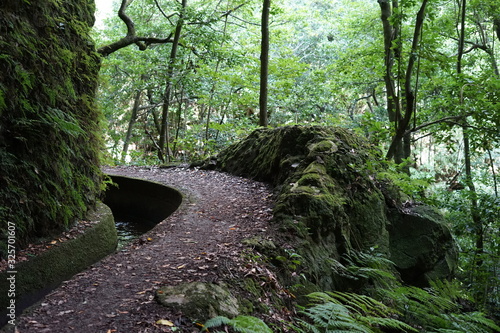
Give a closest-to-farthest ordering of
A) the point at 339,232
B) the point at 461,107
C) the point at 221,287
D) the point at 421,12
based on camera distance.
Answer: the point at 221,287 < the point at 339,232 < the point at 421,12 < the point at 461,107

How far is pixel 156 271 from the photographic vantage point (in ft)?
12.6

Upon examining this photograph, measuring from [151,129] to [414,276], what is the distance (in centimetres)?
1889

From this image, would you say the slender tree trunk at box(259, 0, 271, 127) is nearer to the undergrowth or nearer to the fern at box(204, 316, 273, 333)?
the undergrowth

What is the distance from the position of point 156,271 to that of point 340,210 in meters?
3.21

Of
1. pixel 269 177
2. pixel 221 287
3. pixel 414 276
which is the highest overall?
pixel 269 177

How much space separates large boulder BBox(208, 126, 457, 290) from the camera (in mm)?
5078

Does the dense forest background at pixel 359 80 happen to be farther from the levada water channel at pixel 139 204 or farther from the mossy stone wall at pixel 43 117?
the levada water channel at pixel 139 204

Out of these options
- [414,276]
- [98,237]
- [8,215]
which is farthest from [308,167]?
[8,215]

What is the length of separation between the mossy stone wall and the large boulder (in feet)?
10.4

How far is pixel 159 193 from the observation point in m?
8.79

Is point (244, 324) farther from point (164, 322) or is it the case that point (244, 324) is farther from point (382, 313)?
point (382, 313)

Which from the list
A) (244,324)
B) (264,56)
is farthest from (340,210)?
(264,56)

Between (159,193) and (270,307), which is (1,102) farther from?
(159,193)

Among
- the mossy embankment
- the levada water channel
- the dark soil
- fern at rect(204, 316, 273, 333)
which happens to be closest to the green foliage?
fern at rect(204, 316, 273, 333)
